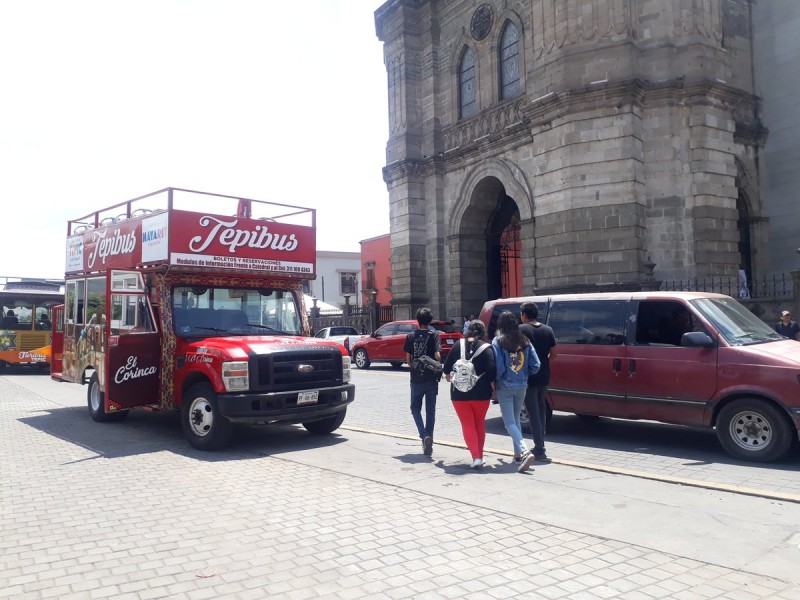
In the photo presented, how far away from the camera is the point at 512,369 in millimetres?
6961

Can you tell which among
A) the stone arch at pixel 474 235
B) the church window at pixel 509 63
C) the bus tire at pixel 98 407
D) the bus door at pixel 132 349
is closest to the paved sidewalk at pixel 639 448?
the bus door at pixel 132 349

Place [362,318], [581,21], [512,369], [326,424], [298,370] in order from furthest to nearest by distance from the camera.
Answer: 1. [362,318]
2. [581,21]
3. [326,424]
4. [298,370]
5. [512,369]

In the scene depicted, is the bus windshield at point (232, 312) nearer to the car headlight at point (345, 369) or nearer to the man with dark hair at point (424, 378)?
the car headlight at point (345, 369)

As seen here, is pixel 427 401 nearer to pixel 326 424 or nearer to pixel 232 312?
pixel 326 424

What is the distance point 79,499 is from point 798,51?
24.2m

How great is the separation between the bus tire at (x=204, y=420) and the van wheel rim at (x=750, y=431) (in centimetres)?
606

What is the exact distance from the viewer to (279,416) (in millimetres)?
7934

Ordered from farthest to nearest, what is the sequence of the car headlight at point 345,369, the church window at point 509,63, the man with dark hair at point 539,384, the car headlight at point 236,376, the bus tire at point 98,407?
the church window at point 509,63 < the bus tire at point 98,407 < the car headlight at point 345,369 < the car headlight at point 236,376 < the man with dark hair at point 539,384

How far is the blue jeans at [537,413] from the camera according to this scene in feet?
23.8

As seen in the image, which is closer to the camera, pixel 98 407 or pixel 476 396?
pixel 476 396

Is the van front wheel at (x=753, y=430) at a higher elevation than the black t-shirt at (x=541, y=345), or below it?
below

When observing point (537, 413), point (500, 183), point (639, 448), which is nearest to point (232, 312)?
point (537, 413)

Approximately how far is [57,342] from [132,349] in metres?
4.58

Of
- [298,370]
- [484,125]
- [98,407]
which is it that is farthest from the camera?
[484,125]
